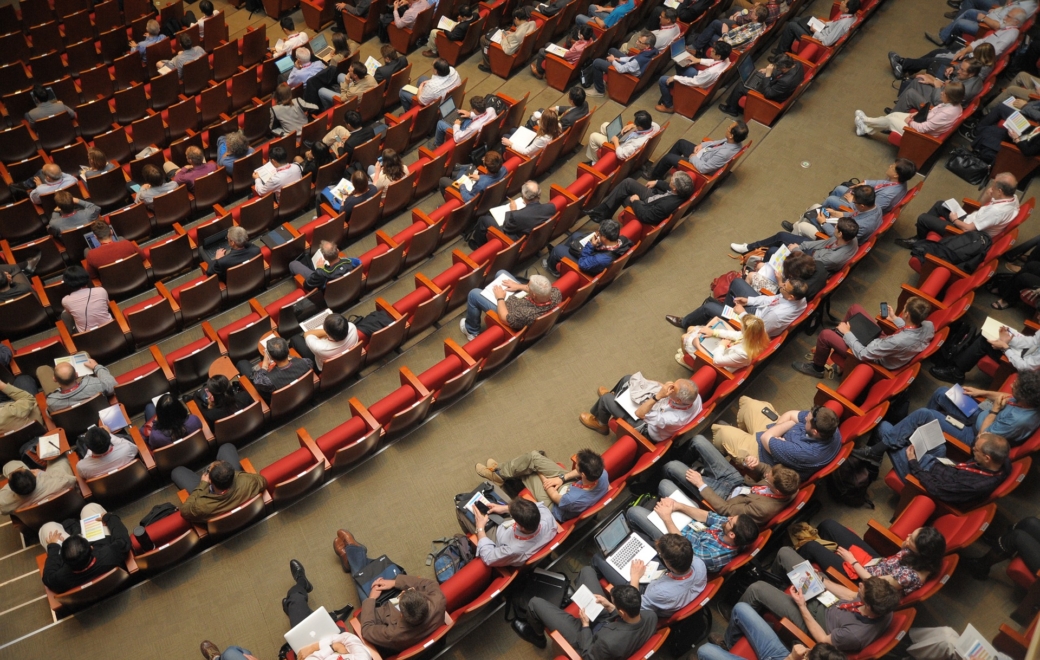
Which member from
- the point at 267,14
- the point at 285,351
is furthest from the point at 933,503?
the point at 267,14

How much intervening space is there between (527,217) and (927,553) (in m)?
3.21

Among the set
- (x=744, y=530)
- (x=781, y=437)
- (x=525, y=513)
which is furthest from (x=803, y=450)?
(x=525, y=513)

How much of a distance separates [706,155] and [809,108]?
1662 millimetres

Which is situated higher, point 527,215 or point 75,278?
→ point 75,278

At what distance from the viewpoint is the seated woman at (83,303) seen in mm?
4801

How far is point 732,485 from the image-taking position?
14.0 ft

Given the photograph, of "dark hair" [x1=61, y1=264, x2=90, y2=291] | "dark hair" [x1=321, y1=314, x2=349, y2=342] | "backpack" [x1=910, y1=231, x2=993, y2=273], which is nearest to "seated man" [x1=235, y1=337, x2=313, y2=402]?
"dark hair" [x1=321, y1=314, x2=349, y2=342]

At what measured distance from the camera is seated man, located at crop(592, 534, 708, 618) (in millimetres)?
3635

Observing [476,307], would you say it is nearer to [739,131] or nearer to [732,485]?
[732,485]

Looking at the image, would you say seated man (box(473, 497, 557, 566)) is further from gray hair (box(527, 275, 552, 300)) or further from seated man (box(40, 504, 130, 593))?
seated man (box(40, 504, 130, 593))

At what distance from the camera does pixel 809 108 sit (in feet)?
22.9

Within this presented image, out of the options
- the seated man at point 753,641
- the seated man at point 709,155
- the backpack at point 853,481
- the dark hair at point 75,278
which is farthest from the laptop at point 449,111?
the seated man at point 753,641

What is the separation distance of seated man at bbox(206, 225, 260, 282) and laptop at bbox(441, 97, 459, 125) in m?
2.16

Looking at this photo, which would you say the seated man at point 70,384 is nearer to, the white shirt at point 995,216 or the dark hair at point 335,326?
the dark hair at point 335,326
